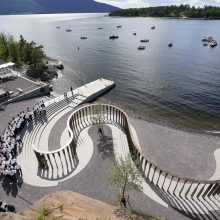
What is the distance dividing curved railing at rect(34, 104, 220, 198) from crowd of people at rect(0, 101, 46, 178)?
2757mm

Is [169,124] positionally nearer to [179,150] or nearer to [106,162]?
[179,150]

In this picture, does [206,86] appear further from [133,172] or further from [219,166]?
[133,172]

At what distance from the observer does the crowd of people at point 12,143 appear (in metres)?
24.4

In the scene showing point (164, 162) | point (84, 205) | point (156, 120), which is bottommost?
point (156, 120)

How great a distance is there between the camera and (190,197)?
22.4 m

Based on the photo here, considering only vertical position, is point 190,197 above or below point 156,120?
above

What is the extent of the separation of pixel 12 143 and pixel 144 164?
15410mm

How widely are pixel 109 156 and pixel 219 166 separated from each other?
502 inches

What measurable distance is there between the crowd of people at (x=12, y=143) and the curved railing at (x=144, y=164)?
2.76m

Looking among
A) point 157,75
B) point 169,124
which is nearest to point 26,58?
point 157,75

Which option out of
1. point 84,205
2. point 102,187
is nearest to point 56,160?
point 102,187

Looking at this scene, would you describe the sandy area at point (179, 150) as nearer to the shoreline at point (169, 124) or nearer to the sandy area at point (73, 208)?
the shoreline at point (169, 124)

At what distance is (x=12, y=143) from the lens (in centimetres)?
2780

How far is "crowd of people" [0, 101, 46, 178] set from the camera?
2441 cm
